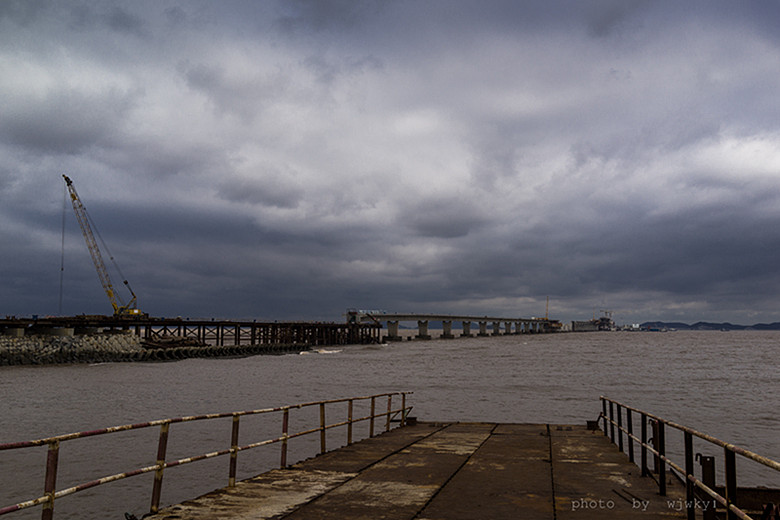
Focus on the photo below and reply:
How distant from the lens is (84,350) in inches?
2776

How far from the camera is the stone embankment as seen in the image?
63500mm

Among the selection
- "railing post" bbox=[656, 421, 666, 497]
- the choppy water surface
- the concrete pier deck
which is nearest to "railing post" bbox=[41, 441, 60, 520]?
the concrete pier deck

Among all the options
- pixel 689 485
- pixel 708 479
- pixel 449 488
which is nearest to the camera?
pixel 708 479

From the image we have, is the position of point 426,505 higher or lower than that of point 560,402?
higher

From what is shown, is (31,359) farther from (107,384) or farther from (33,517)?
(33,517)

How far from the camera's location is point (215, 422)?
26.8m

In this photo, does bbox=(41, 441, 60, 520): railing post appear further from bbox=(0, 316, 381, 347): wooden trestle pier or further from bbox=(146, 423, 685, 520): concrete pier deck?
bbox=(0, 316, 381, 347): wooden trestle pier

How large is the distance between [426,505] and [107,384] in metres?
42.5

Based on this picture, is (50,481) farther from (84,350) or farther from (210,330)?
(210,330)

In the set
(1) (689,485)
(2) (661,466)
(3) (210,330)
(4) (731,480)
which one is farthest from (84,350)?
(4) (731,480)

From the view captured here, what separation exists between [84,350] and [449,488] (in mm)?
72888

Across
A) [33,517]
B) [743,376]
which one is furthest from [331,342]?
[33,517]

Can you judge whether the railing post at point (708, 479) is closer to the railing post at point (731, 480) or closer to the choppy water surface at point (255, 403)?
the railing post at point (731, 480)

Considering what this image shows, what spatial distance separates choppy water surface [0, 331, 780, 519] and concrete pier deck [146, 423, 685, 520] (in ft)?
20.3
